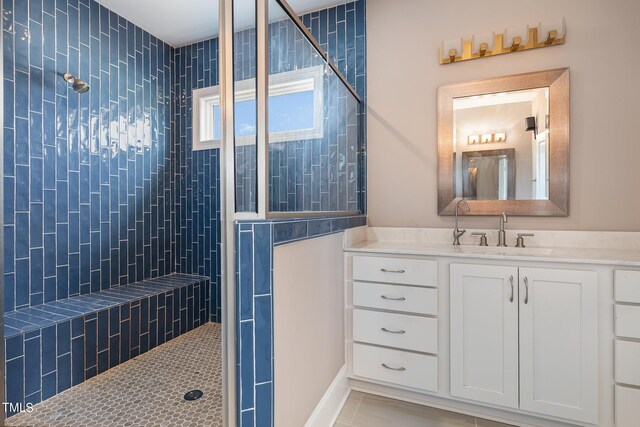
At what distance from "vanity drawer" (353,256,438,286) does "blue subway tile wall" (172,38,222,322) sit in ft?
5.44

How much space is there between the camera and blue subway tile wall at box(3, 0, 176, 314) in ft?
7.10

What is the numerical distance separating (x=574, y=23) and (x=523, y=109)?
0.56 m

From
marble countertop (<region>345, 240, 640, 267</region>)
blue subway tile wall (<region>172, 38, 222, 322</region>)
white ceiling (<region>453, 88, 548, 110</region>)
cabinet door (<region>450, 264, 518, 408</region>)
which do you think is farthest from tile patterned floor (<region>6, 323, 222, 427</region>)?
white ceiling (<region>453, 88, 548, 110</region>)

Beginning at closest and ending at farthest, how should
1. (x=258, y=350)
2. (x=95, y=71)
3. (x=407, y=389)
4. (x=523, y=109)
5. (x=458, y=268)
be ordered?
1. (x=258, y=350)
2. (x=458, y=268)
3. (x=407, y=389)
4. (x=523, y=109)
5. (x=95, y=71)

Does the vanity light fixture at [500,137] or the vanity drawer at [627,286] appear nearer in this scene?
the vanity drawer at [627,286]

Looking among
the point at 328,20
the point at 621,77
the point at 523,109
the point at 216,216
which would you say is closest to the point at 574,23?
the point at 621,77

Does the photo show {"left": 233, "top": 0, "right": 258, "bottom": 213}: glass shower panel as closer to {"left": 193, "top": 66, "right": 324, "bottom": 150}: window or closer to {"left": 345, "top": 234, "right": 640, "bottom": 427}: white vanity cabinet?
{"left": 193, "top": 66, "right": 324, "bottom": 150}: window

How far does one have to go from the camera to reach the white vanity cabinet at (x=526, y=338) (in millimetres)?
1549

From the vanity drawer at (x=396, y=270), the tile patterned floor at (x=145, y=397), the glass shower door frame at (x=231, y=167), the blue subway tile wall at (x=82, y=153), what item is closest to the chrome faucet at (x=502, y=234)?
the vanity drawer at (x=396, y=270)

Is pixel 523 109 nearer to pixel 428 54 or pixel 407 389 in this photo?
pixel 428 54

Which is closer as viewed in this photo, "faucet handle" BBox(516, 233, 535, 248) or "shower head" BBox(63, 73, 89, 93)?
"faucet handle" BBox(516, 233, 535, 248)

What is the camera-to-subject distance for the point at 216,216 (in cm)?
308

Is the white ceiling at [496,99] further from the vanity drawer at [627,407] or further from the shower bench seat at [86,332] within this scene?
the shower bench seat at [86,332]

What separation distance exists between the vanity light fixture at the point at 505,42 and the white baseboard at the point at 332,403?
7.25 ft
